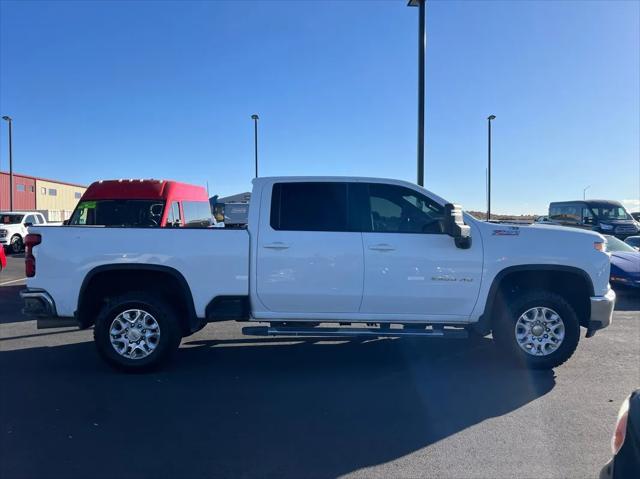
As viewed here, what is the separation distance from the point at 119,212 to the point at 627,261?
35.0ft

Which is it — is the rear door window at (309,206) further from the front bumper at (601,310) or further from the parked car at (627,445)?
the parked car at (627,445)

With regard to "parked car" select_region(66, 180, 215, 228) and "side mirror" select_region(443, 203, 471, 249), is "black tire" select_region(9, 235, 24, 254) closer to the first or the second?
"parked car" select_region(66, 180, 215, 228)

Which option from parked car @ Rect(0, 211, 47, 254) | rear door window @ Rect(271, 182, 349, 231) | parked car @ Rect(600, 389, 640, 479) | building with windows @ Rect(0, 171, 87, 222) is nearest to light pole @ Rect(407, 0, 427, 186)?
rear door window @ Rect(271, 182, 349, 231)

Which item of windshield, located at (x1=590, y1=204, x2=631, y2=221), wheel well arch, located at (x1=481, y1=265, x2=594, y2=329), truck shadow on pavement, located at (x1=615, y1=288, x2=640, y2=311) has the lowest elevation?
truck shadow on pavement, located at (x1=615, y1=288, x2=640, y2=311)

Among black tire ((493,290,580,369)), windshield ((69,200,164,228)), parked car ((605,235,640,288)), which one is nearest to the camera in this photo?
black tire ((493,290,580,369))

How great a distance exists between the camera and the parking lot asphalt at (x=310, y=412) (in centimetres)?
340

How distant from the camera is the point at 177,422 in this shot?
4035 mm

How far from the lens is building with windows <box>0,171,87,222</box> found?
3988cm

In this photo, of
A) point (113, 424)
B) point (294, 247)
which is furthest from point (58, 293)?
point (294, 247)

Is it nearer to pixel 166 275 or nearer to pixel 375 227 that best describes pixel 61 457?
pixel 166 275

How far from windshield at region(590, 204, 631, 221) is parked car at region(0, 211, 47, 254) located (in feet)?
78.8

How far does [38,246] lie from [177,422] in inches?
99.4

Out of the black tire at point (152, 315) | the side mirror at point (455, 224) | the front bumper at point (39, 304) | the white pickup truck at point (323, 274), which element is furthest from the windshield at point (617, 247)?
the front bumper at point (39, 304)

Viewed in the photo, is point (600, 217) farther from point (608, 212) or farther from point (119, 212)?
point (119, 212)
